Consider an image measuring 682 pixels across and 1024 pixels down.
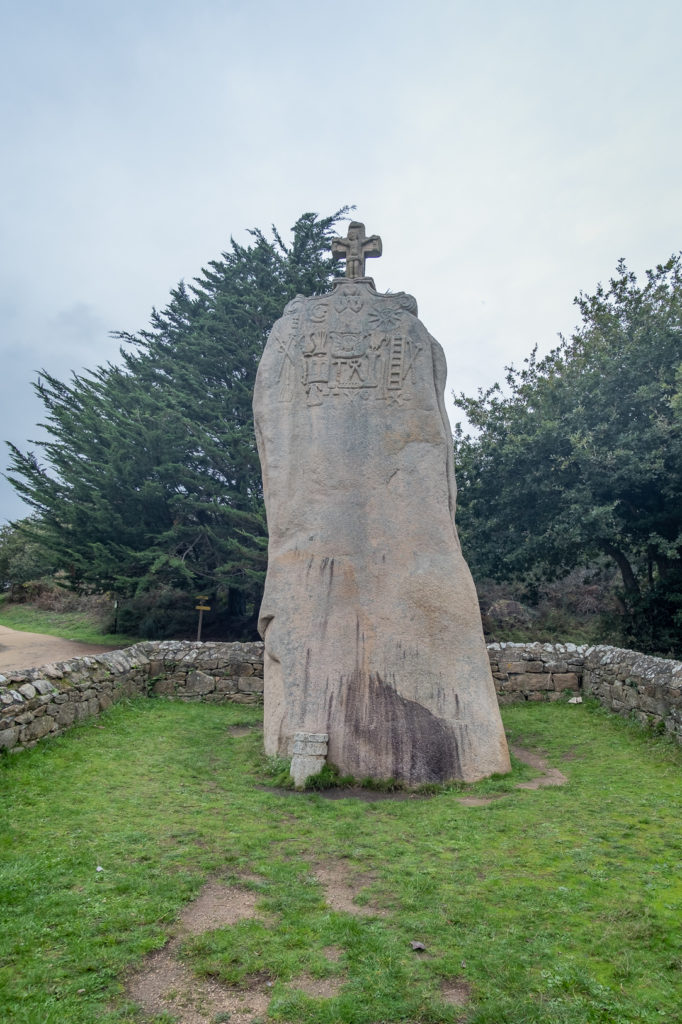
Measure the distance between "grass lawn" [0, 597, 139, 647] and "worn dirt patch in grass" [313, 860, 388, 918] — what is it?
60.4 ft

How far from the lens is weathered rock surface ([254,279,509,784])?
7.49 m

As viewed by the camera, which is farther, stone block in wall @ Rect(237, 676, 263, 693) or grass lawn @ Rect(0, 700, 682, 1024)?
stone block in wall @ Rect(237, 676, 263, 693)

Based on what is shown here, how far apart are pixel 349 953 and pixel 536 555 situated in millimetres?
15163

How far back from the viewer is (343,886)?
15.3 feet

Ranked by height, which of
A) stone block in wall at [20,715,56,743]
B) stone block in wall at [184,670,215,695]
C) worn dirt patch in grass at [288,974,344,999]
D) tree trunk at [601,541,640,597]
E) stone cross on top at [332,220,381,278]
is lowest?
worn dirt patch in grass at [288,974,344,999]

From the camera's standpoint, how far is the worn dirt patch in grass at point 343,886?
14.1ft

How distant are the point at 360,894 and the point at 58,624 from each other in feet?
85.5

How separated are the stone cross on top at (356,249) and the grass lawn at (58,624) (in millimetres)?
16620

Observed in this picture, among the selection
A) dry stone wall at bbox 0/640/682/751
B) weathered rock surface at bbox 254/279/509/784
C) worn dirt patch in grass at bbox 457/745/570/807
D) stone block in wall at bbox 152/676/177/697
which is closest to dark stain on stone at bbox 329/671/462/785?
weathered rock surface at bbox 254/279/509/784

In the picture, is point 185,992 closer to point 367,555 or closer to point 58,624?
point 367,555

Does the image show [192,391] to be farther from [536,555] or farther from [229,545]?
[536,555]

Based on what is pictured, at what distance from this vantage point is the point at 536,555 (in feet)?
58.3

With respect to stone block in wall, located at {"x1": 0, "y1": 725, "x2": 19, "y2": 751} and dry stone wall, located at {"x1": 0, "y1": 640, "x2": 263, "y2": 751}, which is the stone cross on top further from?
stone block in wall, located at {"x1": 0, "y1": 725, "x2": 19, "y2": 751}

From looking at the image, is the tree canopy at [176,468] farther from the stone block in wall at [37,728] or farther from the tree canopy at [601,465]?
the stone block in wall at [37,728]
